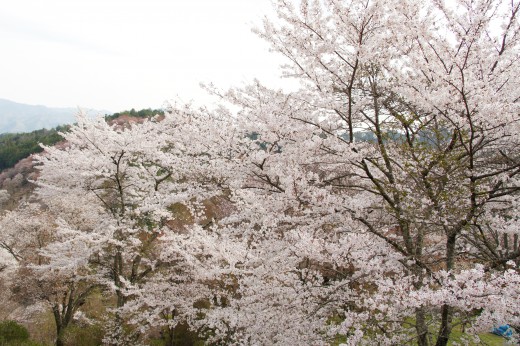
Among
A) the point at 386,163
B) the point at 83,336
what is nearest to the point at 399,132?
the point at 386,163

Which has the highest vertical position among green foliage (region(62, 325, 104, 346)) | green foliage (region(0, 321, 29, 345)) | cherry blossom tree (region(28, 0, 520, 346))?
cherry blossom tree (region(28, 0, 520, 346))

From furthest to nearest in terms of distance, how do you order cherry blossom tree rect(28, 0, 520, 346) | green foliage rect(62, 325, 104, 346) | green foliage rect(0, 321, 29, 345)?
green foliage rect(62, 325, 104, 346), green foliage rect(0, 321, 29, 345), cherry blossom tree rect(28, 0, 520, 346)

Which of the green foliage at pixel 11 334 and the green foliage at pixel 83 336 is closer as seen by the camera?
the green foliage at pixel 11 334

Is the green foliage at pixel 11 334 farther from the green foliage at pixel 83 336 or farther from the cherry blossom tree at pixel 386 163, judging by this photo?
the cherry blossom tree at pixel 386 163

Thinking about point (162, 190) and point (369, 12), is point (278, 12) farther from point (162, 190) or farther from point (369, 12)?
point (162, 190)

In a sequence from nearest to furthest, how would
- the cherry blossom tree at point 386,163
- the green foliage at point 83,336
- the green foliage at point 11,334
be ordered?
the cherry blossom tree at point 386,163 < the green foliage at point 11,334 < the green foliage at point 83,336

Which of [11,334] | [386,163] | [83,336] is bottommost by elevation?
[83,336]

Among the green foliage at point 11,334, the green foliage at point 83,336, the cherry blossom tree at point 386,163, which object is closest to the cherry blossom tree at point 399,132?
the cherry blossom tree at point 386,163

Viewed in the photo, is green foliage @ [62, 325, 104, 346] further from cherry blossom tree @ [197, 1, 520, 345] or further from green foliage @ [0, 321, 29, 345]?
cherry blossom tree @ [197, 1, 520, 345]

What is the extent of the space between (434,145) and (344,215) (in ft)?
4.56

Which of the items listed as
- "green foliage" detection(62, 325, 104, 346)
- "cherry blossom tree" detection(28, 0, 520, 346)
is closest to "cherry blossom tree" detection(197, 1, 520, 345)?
"cherry blossom tree" detection(28, 0, 520, 346)

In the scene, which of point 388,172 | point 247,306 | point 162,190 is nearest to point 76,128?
point 162,190

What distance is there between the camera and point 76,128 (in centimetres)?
995

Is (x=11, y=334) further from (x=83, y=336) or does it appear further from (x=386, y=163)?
(x=386, y=163)
